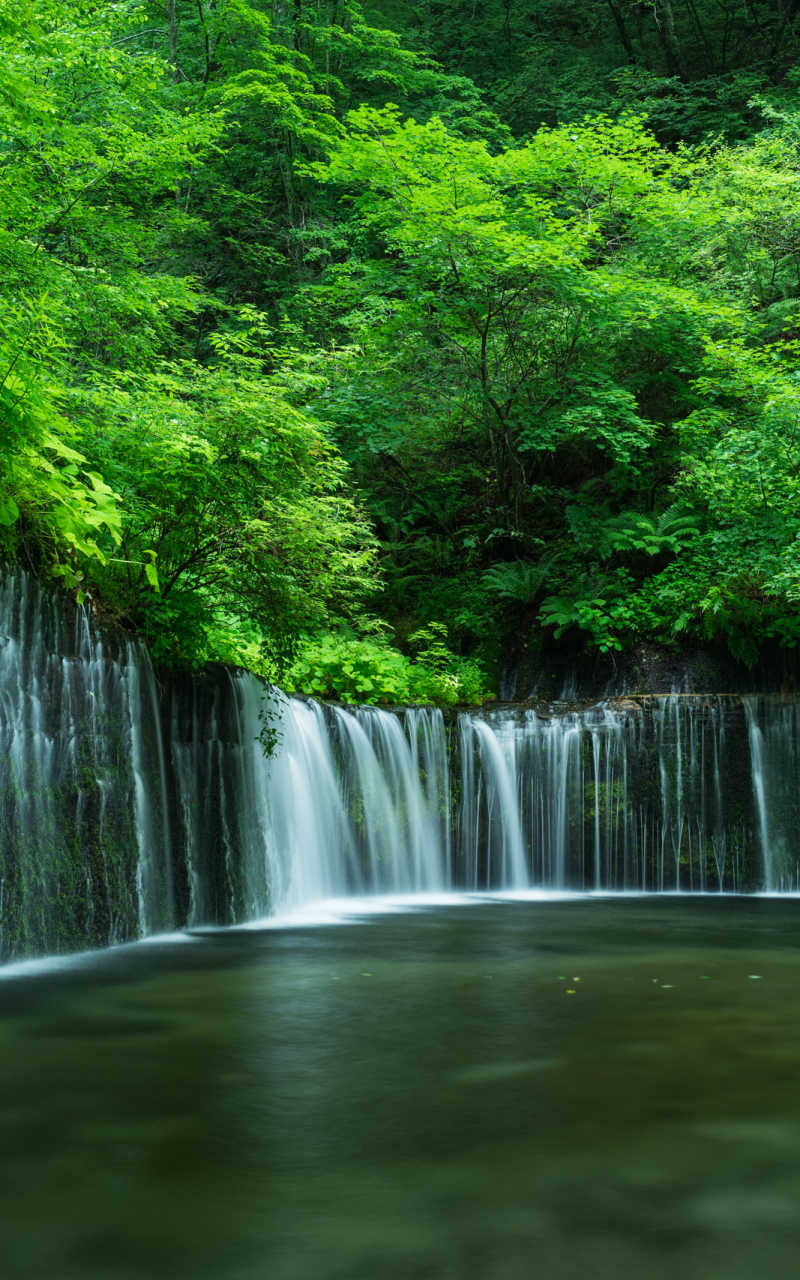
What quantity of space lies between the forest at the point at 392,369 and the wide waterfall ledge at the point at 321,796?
0.62 meters

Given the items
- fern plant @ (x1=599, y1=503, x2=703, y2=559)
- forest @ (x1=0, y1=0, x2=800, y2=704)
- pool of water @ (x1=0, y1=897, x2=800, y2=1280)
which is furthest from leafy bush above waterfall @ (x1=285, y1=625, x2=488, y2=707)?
pool of water @ (x1=0, y1=897, x2=800, y2=1280)

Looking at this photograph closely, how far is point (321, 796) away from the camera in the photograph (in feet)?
34.4

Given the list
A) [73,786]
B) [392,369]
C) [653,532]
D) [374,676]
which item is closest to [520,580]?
[653,532]

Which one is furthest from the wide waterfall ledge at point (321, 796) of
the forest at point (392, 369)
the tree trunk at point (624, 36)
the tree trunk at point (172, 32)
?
the tree trunk at point (624, 36)

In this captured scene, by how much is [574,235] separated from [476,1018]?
1159cm

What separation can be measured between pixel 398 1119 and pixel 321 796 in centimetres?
650

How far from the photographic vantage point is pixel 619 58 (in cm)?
2548

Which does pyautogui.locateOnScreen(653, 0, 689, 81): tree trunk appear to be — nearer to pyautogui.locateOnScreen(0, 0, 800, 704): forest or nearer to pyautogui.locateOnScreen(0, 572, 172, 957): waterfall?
pyautogui.locateOnScreen(0, 0, 800, 704): forest

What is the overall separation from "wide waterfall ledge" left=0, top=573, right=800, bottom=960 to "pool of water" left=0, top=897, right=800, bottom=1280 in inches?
41.3

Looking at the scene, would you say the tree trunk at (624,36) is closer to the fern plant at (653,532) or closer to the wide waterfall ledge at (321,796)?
the fern plant at (653,532)

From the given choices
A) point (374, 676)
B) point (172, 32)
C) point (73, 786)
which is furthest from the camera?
point (172, 32)

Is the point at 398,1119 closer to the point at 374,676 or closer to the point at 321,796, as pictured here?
the point at 321,796

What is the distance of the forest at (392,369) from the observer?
8.05m

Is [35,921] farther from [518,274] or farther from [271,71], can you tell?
[271,71]
